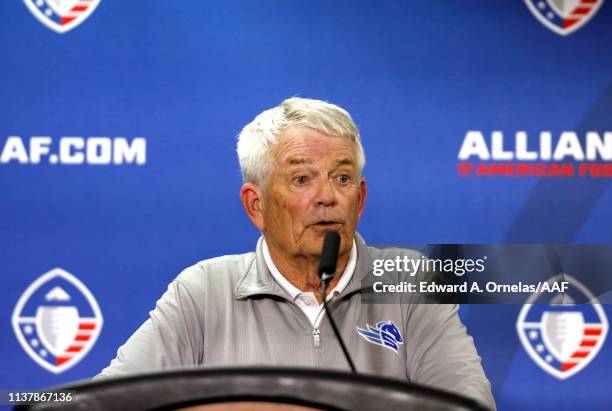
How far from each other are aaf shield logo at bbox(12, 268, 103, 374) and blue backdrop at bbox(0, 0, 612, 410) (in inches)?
1.4

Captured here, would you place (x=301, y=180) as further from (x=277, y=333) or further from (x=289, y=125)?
(x=277, y=333)

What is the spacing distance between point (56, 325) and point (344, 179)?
1.08m

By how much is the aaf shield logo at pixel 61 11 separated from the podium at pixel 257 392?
2.14 meters

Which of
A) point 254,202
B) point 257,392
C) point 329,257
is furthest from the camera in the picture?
point 254,202

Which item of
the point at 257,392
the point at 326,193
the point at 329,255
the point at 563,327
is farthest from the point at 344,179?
the point at 257,392

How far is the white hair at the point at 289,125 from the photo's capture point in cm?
200

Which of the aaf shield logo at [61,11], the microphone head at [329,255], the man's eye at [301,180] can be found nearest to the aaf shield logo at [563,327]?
the man's eye at [301,180]

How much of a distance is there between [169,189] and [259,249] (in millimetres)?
612

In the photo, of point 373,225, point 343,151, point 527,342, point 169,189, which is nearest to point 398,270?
point 343,151

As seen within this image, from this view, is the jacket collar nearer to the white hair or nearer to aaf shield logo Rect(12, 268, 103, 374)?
the white hair

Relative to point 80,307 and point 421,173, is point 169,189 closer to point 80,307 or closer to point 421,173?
point 80,307

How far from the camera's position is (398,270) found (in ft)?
6.81

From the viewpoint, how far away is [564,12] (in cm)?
254

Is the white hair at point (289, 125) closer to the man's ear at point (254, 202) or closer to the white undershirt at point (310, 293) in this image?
the man's ear at point (254, 202)
